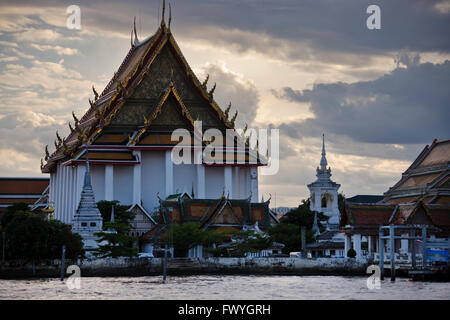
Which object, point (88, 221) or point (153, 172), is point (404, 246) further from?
point (153, 172)

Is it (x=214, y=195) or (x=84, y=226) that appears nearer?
(x=84, y=226)

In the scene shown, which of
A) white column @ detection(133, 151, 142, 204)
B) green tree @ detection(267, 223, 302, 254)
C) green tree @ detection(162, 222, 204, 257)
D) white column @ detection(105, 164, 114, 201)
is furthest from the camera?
white column @ detection(133, 151, 142, 204)

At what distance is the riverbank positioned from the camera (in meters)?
63.5

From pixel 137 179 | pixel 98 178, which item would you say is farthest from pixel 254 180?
pixel 98 178

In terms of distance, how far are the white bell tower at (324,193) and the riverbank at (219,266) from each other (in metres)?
37.6

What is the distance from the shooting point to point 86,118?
3474 inches

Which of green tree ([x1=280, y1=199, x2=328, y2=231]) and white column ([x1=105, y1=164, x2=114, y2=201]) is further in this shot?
green tree ([x1=280, y1=199, x2=328, y2=231])

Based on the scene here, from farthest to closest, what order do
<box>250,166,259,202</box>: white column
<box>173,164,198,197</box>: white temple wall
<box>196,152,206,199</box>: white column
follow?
<box>250,166,259,202</box>: white column, <box>173,164,198,197</box>: white temple wall, <box>196,152,206,199</box>: white column

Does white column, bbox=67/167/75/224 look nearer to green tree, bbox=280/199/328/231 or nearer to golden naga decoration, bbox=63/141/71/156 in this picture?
golden naga decoration, bbox=63/141/71/156

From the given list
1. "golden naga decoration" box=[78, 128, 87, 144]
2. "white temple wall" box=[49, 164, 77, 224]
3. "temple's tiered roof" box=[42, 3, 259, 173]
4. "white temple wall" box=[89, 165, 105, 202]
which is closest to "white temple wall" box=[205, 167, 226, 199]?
"temple's tiered roof" box=[42, 3, 259, 173]
